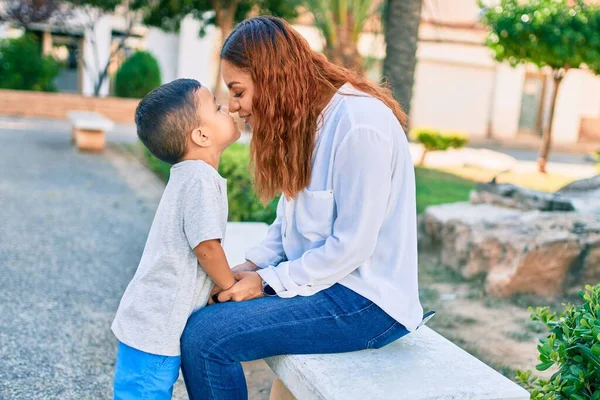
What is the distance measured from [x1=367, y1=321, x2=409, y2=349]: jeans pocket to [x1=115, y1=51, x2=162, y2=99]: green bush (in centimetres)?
1737

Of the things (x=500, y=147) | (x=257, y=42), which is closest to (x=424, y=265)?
(x=257, y=42)

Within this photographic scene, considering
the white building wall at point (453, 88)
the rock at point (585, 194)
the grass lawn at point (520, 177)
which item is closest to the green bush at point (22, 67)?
the grass lawn at point (520, 177)

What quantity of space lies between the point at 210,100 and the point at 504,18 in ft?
36.5

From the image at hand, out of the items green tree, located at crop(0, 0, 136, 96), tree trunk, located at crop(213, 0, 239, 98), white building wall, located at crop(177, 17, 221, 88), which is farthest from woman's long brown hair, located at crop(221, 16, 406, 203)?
white building wall, located at crop(177, 17, 221, 88)

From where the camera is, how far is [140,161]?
11656 millimetres

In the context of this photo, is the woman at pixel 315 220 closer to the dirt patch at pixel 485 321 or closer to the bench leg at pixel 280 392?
the bench leg at pixel 280 392

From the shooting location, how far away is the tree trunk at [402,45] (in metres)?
6.92

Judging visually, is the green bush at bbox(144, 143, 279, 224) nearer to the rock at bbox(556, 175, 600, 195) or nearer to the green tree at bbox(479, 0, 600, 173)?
the rock at bbox(556, 175, 600, 195)

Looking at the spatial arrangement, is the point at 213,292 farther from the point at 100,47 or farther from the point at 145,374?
the point at 100,47

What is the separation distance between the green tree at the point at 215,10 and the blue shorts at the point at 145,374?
12.3 metres

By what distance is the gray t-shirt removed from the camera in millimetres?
2291

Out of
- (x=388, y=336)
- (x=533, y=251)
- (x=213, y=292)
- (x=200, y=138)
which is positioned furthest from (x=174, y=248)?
(x=533, y=251)

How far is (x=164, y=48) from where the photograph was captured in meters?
23.6

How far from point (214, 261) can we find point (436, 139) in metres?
12.1
